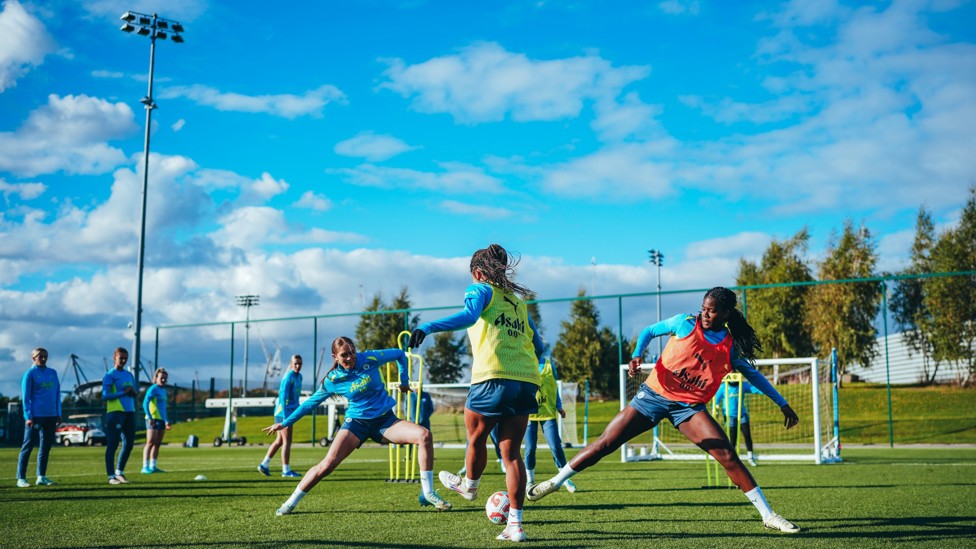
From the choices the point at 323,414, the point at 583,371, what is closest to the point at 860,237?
the point at 583,371

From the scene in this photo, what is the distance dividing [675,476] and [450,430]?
54.1 feet

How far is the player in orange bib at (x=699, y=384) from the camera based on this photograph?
5860 millimetres

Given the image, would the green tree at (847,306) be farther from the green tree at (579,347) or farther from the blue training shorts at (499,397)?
the blue training shorts at (499,397)

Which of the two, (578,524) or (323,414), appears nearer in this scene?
(578,524)

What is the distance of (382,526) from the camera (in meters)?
6.51

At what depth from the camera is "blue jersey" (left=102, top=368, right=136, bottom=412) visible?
465 inches

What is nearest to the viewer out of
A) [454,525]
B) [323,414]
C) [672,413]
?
[672,413]

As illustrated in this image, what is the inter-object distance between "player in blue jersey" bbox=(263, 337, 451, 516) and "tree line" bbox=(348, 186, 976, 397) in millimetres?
16017

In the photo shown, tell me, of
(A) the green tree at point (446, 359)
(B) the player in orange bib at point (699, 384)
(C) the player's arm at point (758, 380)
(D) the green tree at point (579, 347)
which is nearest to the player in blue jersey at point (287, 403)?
(B) the player in orange bib at point (699, 384)

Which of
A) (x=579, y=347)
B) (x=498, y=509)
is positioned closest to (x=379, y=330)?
(x=579, y=347)

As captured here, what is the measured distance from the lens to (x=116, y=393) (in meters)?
11.8

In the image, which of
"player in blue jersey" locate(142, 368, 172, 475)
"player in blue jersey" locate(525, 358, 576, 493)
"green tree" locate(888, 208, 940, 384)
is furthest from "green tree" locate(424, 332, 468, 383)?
"player in blue jersey" locate(525, 358, 576, 493)

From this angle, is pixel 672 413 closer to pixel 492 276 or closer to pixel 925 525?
pixel 492 276

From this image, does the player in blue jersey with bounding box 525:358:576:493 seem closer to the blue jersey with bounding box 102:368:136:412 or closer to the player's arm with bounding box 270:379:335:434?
the player's arm with bounding box 270:379:335:434
